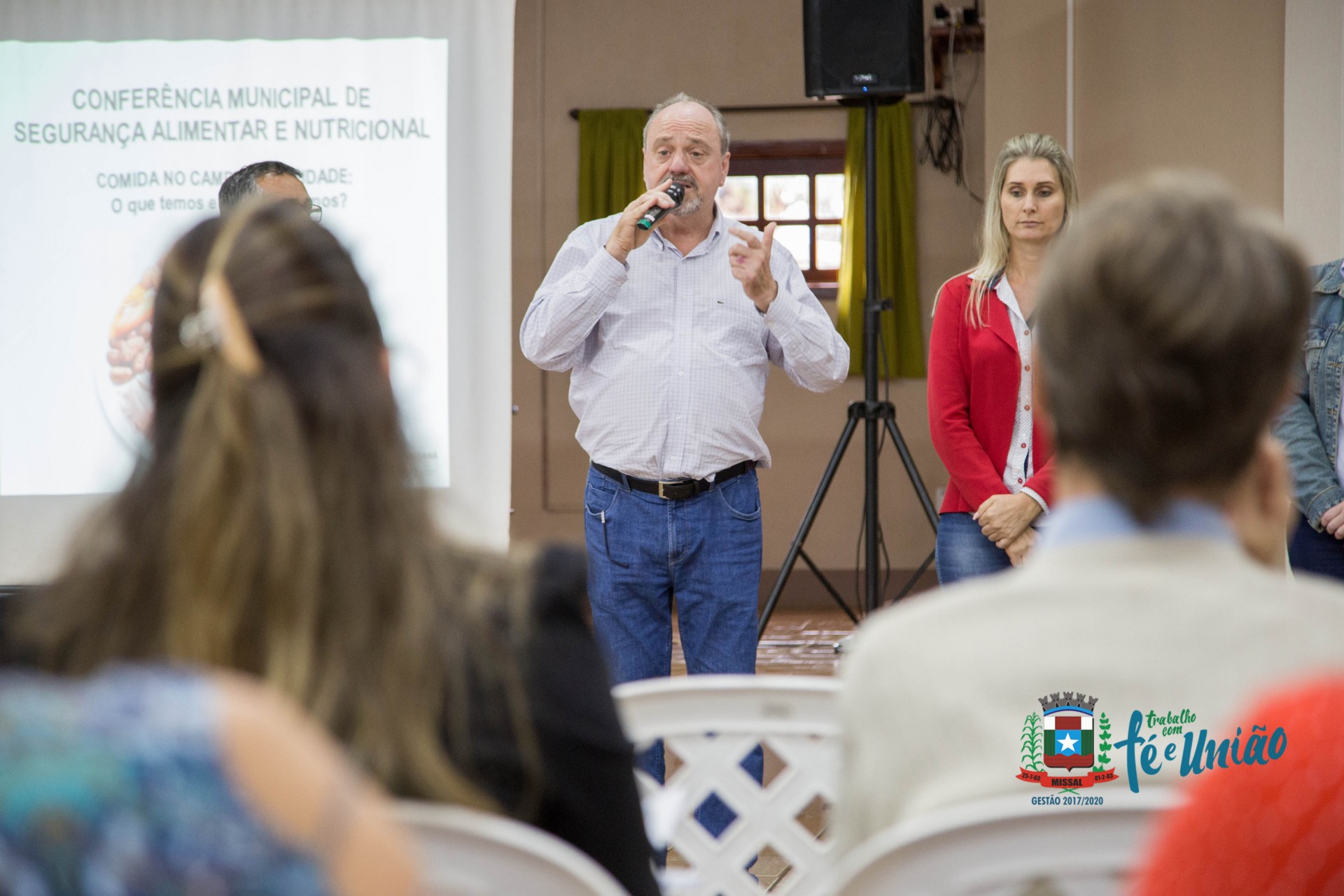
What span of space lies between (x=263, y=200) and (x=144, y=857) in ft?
1.68

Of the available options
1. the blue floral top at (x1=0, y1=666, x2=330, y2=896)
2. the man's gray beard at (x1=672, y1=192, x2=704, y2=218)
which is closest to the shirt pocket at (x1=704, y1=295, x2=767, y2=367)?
the man's gray beard at (x1=672, y1=192, x2=704, y2=218)

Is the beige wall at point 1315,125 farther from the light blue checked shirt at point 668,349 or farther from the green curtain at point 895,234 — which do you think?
the green curtain at point 895,234

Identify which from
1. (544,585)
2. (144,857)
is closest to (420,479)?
(544,585)

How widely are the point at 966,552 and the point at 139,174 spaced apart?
8.36ft

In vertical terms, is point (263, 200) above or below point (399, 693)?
above

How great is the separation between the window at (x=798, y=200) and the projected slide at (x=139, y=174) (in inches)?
149

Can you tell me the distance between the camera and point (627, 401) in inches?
99.7

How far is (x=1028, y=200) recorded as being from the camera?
2.52 meters

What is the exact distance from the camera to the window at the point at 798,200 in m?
7.14

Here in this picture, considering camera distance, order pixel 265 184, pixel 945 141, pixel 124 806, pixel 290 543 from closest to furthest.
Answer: pixel 124 806
pixel 290 543
pixel 265 184
pixel 945 141

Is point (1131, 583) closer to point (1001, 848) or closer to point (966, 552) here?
point (1001, 848)

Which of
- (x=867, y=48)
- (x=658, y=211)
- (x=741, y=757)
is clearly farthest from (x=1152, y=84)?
(x=741, y=757)

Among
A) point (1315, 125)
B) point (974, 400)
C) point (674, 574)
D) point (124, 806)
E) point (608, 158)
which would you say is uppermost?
point (608, 158)

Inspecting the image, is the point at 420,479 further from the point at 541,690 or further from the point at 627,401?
the point at 627,401
